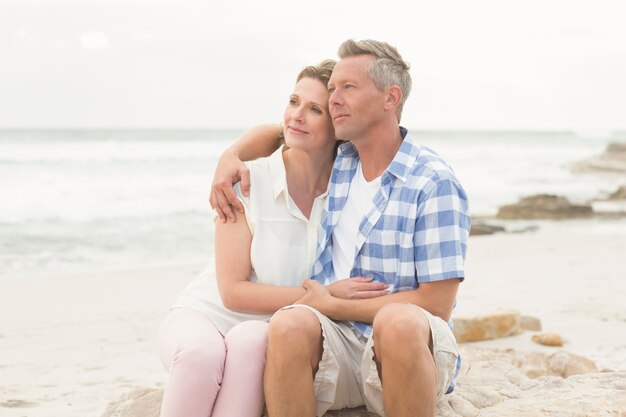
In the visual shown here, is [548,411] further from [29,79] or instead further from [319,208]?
[29,79]

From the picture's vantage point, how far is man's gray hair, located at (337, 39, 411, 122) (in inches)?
141

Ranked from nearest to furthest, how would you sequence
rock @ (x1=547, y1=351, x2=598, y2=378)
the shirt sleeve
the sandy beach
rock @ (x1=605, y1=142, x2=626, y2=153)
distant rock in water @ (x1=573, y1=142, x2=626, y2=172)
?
the shirt sleeve
rock @ (x1=547, y1=351, x2=598, y2=378)
the sandy beach
distant rock in water @ (x1=573, y1=142, x2=626, y2=172)
rock @ (x1=605, y1=142, x2=626, y2=153)

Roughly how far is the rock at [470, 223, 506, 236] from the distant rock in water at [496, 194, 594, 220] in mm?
1771

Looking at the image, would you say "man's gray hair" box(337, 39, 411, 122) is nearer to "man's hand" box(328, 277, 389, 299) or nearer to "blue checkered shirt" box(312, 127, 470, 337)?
"blue checkered shirt" box(312, 127, 470, 337)

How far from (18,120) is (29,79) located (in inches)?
176

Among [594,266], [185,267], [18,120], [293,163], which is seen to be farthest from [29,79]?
[293,163]

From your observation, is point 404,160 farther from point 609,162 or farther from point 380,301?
point 609,162

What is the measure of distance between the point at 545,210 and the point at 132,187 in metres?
12.2

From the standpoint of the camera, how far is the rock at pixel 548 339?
6.57 metres

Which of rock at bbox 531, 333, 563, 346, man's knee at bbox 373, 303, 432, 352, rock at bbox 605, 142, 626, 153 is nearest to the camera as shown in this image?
man's knee at bbox 373, 303, 432, 352

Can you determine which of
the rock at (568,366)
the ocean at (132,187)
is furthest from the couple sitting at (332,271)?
the ocean at (132,187)

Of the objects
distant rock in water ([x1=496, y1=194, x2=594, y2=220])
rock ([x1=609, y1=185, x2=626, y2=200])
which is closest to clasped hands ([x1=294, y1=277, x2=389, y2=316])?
distant rock in water ([x1=496, y1=194, x2=594, y2=220])

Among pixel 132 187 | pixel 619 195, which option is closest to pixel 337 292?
pixel 619 195

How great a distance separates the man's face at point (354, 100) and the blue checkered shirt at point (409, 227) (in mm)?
205
